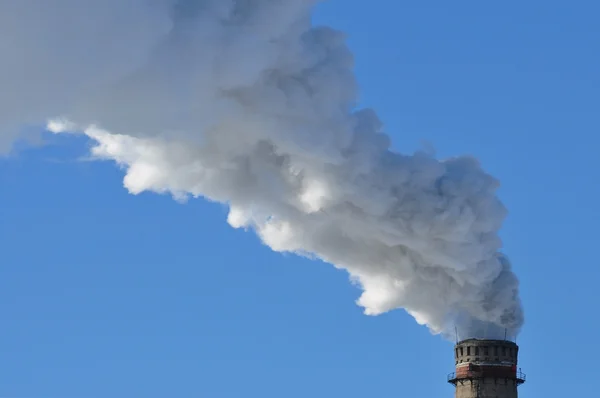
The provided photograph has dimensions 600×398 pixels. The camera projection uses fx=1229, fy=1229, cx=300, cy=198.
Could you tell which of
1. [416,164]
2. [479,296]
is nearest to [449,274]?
[479,296]

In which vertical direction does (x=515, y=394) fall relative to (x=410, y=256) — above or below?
below

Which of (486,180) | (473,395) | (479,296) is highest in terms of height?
(486,180)

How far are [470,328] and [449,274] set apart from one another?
634 centimetres

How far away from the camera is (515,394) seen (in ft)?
315

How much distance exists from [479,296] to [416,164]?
42.3 ft

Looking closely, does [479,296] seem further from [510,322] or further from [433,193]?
[433,193]

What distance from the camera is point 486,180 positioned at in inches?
3607

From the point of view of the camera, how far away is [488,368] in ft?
313

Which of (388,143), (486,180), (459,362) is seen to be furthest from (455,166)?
(459,362)

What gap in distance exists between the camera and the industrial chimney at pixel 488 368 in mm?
95250

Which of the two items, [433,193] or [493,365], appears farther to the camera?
[493,365]

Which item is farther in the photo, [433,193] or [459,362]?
[459,362]

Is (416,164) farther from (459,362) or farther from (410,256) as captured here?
(459,362)

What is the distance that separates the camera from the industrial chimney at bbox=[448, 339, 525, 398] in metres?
95.2
